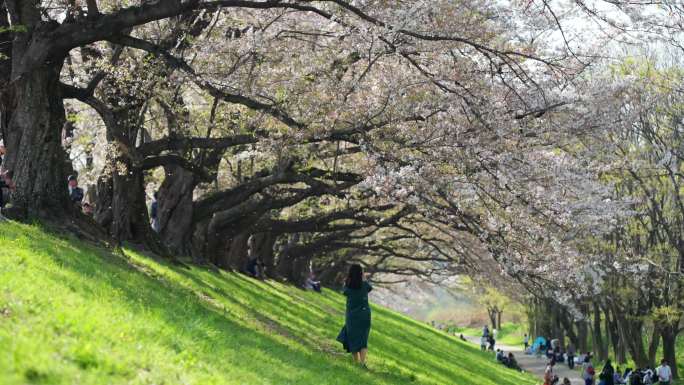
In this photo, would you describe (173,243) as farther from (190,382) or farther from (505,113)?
(190,382)

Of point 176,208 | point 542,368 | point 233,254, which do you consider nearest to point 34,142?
point 176,208

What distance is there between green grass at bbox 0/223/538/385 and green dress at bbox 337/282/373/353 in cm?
40

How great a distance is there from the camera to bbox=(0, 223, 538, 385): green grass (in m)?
6.81

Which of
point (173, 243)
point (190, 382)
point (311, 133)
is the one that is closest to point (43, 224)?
point (311, 133)

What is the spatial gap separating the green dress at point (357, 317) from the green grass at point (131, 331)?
15.7 inches

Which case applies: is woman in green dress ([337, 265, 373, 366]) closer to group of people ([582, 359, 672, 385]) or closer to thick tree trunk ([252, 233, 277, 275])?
group of people ([582, 359, 672, 385])

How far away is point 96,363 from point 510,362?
36.5 meters

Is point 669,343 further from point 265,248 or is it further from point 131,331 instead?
point 131,331

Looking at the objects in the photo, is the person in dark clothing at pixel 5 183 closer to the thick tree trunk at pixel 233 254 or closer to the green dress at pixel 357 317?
the green dress at pixel 357 317

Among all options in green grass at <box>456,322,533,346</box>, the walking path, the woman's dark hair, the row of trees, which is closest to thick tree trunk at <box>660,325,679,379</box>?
the walking path

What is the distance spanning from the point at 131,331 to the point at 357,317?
6.00m

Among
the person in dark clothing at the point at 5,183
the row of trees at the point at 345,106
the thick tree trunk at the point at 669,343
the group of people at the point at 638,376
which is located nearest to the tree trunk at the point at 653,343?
the thick tree trunk at the point at 669,343

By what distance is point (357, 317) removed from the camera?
46.0ft

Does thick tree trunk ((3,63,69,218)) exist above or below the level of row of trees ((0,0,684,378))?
below
